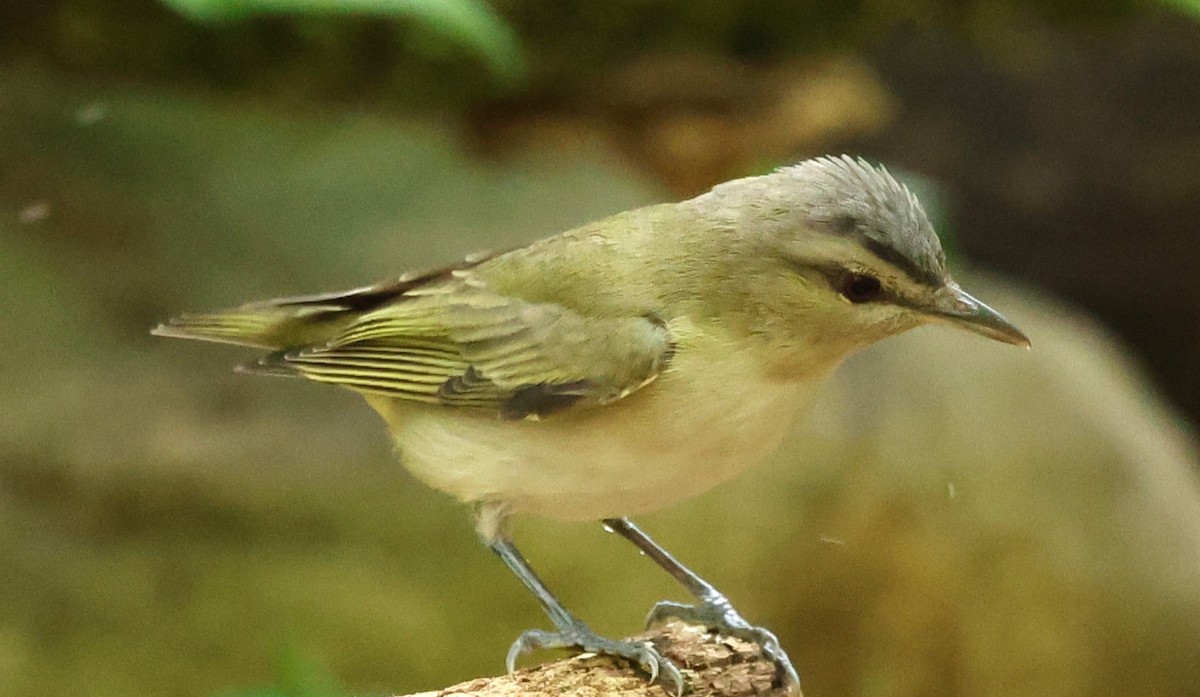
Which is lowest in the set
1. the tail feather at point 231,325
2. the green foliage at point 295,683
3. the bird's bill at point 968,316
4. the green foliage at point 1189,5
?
the green foliage at point 295,683

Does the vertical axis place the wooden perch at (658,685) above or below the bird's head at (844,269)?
below

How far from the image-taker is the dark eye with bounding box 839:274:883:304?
1.83m

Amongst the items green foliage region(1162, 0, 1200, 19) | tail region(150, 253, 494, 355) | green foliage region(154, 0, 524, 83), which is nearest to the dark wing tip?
tail region(150, 253, 494, 355)

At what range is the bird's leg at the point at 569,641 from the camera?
6.45 feet

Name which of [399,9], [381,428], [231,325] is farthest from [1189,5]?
[381,428]

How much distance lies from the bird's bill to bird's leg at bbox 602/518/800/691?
0.63m

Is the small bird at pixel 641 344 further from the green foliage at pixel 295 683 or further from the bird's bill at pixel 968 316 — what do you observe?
the green foliage at pixel 295 683

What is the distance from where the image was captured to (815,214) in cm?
188

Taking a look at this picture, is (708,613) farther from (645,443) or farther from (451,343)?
(451,343)

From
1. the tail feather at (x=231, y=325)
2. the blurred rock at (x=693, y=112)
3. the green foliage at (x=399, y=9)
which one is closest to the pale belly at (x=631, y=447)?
the tail feather at (x=231, y=325)

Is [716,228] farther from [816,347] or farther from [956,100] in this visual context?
[956,100]

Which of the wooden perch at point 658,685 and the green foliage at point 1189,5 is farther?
the green foliage at point 1189,5

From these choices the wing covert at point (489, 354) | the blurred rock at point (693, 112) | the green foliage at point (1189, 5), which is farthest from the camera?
the blurred rock at point (693, 112)

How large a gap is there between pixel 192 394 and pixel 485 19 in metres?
1.72
